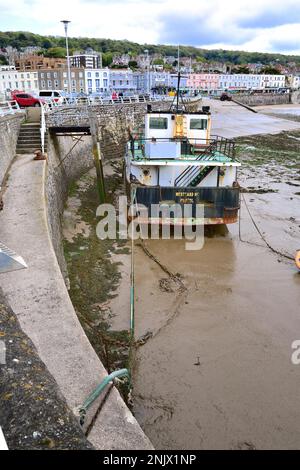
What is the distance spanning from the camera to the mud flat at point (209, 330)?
6227 mm

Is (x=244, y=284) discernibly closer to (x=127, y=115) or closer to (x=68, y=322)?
(x=68, y=322)

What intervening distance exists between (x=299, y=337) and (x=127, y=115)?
2588 cm

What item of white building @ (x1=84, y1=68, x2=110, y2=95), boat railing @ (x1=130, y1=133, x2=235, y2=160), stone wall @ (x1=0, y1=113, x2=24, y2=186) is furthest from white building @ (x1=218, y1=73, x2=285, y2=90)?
stone wall @ (x1=0, y1=113, x2=24, y2=186)

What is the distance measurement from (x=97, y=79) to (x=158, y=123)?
242 feet

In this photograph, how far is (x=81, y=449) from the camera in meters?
2.91

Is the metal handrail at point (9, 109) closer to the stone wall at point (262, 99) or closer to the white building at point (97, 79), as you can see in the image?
the white building at point (97, 79)

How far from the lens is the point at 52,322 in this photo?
616cm

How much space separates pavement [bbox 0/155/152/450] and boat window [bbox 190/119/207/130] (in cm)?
770

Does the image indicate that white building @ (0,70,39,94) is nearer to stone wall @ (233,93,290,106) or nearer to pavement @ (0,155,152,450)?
stone wall @ (233,93,290,106)

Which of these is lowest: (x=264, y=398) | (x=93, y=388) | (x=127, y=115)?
(x=264, y=398)

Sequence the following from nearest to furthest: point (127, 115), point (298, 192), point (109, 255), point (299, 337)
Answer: point (299, 337) < point (109, 255) < point (298, 192) < point (127, 115)

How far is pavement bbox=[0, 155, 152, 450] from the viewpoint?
4.36 meters

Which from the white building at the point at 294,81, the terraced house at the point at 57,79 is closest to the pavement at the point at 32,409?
the terraced house at the point at 57,79

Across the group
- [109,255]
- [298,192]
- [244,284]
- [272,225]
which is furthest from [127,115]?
[244,284]
